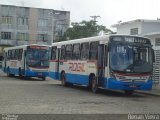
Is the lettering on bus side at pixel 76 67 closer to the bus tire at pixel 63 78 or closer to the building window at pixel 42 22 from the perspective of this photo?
the bus tire at pixel 63 78

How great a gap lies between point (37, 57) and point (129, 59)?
1705 centimetres

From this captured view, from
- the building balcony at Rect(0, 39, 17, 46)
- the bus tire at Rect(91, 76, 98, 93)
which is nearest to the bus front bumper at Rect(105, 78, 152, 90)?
the bus tire at Rect(91, 76, 98, 93)

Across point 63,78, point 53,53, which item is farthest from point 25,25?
point 63,78

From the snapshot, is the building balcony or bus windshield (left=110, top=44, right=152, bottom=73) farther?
the building balcony

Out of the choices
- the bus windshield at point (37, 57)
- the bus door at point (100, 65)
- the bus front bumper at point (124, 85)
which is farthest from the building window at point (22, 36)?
the bus front bumper at point (124, 85)

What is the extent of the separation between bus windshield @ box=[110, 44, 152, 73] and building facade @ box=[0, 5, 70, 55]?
2487 inches

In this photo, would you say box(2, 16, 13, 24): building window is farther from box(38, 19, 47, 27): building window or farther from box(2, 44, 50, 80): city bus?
box(2, 44, 50, 80): city bus

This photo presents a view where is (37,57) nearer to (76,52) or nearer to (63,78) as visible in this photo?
(63,78)

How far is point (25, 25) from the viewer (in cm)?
8950

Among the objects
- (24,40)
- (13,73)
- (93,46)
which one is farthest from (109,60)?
(24,40)

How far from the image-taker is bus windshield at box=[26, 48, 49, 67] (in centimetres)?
3872

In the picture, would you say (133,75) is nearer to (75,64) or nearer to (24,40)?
(75,64)

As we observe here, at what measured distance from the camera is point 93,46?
24.9 meters

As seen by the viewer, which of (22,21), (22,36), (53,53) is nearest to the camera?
(53,53)
